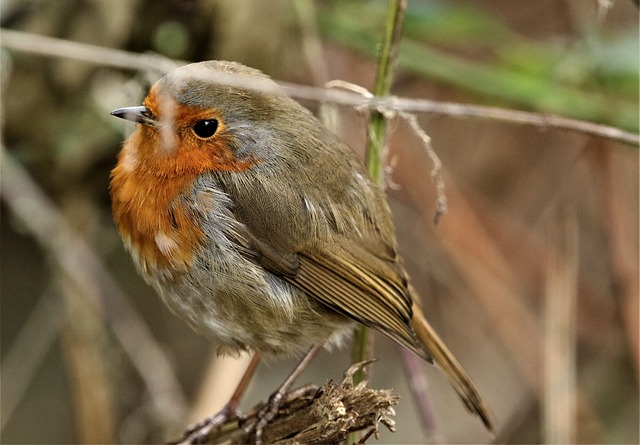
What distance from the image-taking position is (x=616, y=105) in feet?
12.2

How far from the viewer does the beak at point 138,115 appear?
8.06 ft

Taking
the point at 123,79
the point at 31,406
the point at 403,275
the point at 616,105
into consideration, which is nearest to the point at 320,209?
the point at 403,275

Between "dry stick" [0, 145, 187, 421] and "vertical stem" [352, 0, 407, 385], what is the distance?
132 centimetres

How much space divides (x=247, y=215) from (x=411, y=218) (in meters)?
2.01

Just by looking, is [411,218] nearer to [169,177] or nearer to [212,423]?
[212,423]

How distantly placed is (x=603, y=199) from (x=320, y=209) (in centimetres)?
199

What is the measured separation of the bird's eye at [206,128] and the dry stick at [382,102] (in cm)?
15

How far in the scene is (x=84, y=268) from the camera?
12.5ft

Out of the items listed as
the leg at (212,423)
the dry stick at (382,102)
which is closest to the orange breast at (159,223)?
the dry stick at (382,102)

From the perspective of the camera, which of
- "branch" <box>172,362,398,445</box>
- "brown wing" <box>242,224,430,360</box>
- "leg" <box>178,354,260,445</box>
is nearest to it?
"branch" <box>172,362,398,445</box>

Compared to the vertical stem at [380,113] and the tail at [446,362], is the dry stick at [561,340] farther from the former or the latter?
the vertical stem at [380,113]

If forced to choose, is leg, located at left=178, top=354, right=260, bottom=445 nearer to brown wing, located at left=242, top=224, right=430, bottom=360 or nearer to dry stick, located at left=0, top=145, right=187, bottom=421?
brown wing, located at left=242, top=224, right=430, bottom=360

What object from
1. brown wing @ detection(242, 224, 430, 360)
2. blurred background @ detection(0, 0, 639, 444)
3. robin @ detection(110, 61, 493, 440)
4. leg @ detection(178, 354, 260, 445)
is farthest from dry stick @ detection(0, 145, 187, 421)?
brown wing @ detection(242, 224, 430, 360)

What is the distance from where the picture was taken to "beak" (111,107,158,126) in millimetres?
2457
